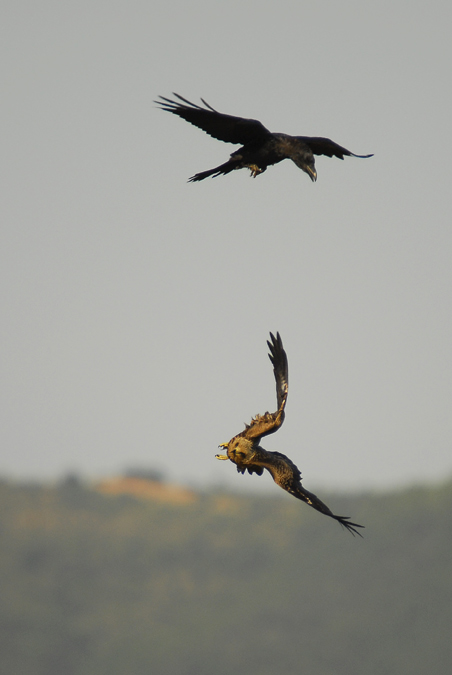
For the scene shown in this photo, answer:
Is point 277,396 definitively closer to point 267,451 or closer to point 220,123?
point 267,451

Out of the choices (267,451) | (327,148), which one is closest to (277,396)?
(267,451)

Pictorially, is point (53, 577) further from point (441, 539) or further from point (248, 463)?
point (248, 463)

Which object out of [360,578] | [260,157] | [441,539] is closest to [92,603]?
[360,578]

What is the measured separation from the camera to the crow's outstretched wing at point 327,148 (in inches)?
351

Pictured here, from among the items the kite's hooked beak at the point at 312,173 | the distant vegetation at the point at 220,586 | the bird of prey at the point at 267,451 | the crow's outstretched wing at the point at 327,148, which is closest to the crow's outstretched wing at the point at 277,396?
the bird of prey at the point at 267,451

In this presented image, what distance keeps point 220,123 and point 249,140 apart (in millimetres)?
296

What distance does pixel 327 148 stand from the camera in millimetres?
9109

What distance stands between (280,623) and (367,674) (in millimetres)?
12394

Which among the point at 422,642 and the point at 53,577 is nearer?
the point at 422,642

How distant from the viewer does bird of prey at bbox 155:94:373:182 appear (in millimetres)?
8219

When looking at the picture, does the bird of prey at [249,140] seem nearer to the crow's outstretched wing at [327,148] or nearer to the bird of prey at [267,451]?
the crow's outstretched wing at [327,148]

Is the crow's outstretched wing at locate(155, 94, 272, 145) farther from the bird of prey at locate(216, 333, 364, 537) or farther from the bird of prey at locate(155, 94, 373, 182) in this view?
the bird of prey at locate(216, 333, 364, 537)

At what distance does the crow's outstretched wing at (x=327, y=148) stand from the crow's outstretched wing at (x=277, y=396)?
2780 millimetres

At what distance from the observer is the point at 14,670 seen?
105 metres
